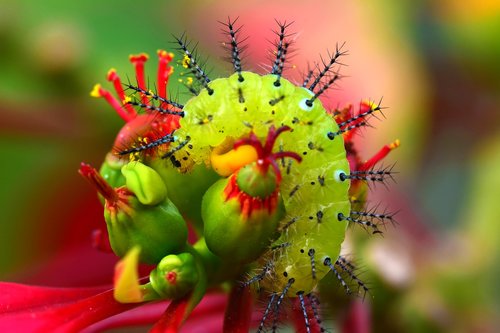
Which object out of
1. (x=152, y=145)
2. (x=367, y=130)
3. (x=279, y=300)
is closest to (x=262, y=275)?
(x=279, y=300)

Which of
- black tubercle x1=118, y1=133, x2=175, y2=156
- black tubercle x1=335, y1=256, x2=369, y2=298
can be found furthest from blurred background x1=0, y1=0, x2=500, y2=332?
black tubercle x1=118, y1=133, x2=175, y2=156

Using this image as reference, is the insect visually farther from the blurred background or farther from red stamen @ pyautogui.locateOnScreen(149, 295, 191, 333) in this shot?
the blurred background

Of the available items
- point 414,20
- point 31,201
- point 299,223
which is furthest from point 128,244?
point 414,20

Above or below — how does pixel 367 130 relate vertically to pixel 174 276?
above

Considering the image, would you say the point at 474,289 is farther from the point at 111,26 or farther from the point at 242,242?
the point at 111,26

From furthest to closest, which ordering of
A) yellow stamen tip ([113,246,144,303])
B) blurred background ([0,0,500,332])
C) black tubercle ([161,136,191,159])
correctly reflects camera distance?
blurred background ([0,0,500,332]) → black tubercle ([161,136,191,159]) → yellow stamen tip ([113,246,144,303])

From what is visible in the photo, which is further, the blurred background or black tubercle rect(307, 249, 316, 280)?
the blurred background

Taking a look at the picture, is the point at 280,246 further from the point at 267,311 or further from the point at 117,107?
the point at 117,107
